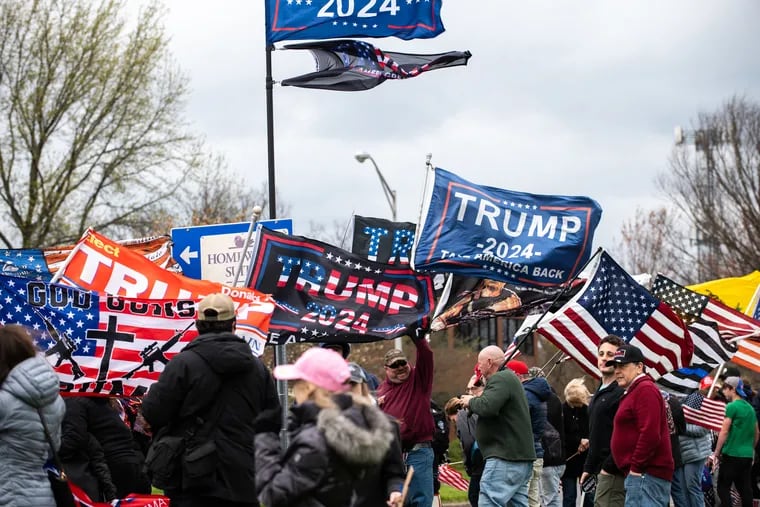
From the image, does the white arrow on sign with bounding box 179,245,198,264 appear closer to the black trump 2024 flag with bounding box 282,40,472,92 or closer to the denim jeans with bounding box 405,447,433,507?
the black trump 2024 flag with bounding box 282,40,472,92

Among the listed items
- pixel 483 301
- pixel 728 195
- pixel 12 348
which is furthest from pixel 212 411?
pixel 728 195

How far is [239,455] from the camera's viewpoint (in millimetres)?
6973

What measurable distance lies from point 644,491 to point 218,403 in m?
3.98

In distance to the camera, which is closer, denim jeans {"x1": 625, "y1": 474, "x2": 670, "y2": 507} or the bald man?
denim jeans {"x1": 625, "y1": 474, "x2": 670, "y2": 507}

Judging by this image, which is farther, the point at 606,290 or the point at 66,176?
the point at 66,176

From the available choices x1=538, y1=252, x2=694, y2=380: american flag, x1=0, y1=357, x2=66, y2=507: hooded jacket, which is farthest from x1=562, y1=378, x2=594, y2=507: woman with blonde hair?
x1=0, y1=357, x2=66, y2=507: hooded jacket

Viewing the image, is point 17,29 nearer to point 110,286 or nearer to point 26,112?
point 26,112

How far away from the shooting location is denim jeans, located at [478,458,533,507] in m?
10.2

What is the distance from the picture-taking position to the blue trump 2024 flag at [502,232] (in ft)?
36.0

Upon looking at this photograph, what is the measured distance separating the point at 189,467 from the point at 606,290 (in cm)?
543

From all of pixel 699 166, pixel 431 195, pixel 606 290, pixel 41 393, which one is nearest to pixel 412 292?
pixel 431 195

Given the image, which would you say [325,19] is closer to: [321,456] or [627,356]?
[627,356]

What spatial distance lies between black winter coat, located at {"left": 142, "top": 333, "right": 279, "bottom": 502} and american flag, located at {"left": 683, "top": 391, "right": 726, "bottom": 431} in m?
7.11

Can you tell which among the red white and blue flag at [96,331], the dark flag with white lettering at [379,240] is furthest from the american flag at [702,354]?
the red white and blue flag at [96,331]
